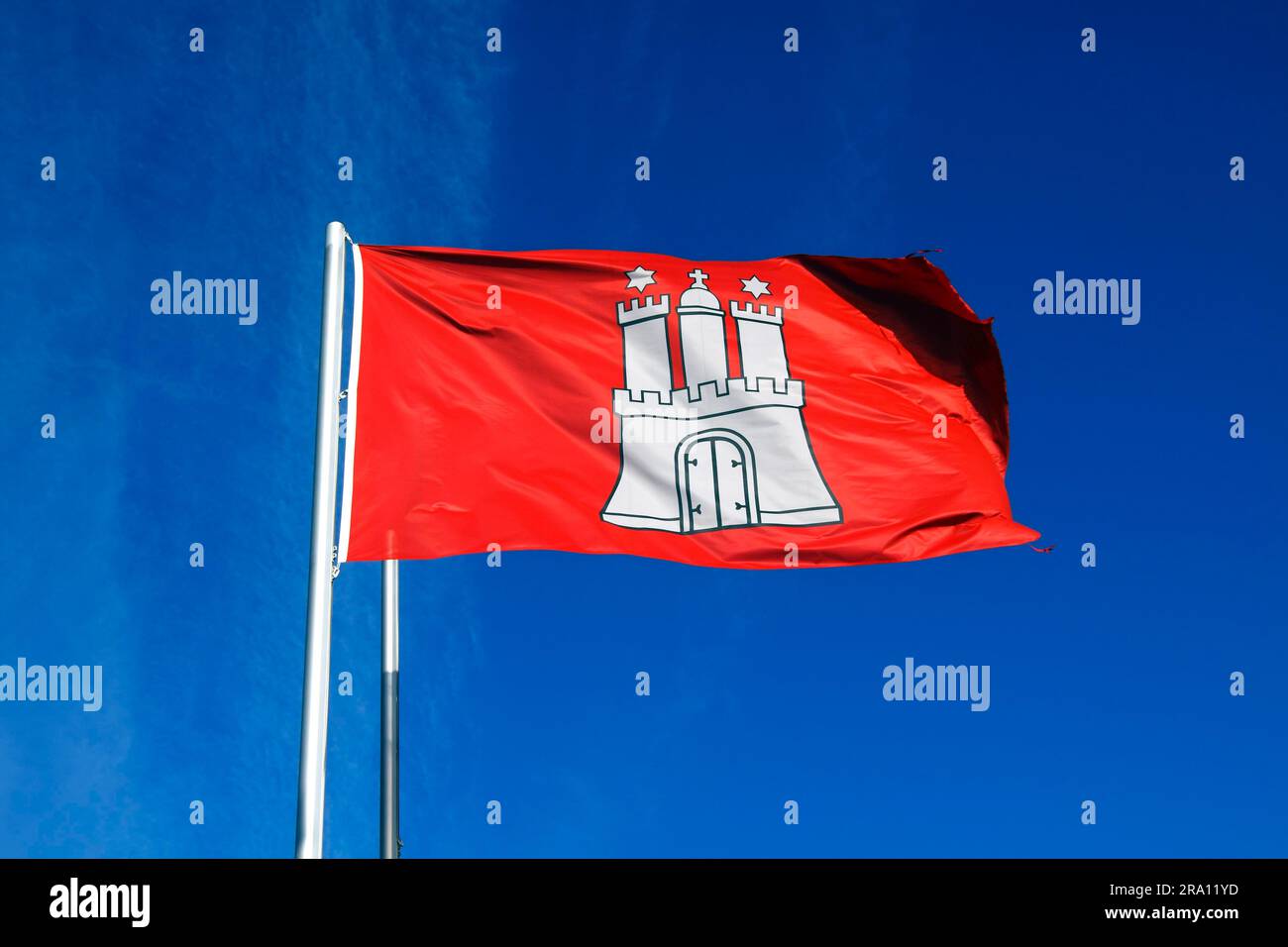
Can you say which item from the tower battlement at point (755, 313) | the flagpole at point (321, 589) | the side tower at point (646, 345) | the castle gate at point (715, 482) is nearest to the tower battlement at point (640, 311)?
the side tower at point (646, 345)

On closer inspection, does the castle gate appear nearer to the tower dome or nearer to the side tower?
the side tower

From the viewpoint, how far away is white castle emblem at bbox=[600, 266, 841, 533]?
37.1 ft

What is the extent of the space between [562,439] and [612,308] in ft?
5.25

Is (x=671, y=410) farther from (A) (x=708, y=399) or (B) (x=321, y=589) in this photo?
(B) (x=321, y=589)

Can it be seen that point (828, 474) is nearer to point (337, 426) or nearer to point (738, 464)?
point (738, 464)

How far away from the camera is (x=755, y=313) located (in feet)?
42.0

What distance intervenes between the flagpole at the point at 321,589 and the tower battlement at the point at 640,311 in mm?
2899

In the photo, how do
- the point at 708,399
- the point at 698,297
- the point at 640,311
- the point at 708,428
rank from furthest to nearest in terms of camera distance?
the point at 698,297
the point at 640,311
the point at 708,399
the point at 708,428

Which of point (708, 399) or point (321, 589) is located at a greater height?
point (708, 399)

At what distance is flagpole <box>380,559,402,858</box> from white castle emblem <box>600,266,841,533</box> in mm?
2120

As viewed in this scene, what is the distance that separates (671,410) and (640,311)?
1034 mm

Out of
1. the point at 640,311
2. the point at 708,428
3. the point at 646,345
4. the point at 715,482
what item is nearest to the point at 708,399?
the point at 708,428

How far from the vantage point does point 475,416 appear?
431 inches

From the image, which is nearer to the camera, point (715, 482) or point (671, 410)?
point (715, 482)
